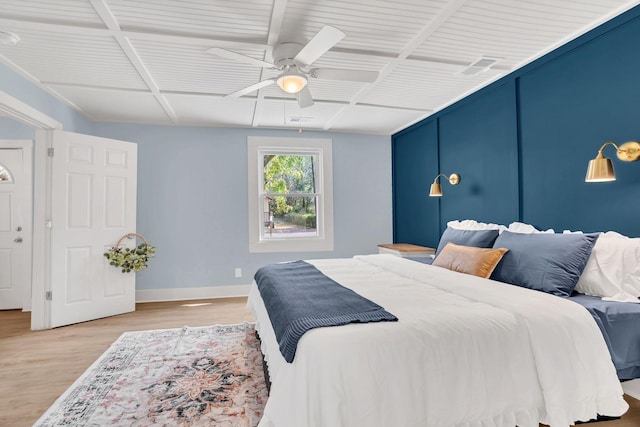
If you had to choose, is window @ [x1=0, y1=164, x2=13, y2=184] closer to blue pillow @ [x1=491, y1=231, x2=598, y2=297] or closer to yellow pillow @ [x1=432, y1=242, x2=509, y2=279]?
yellow pillow @ [x1=432, y1=242, x2=509, y2=279]

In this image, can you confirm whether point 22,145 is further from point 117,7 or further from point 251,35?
point 251,35

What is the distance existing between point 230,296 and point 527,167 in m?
3.95

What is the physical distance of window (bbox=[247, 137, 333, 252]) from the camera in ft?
16.6

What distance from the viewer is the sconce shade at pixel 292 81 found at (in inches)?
101

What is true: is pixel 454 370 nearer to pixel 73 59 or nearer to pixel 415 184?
pixel 73 59

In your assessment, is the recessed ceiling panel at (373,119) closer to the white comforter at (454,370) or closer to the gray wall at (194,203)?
the gray wall at (194,203)

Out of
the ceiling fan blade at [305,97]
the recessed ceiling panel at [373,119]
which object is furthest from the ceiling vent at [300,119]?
the ceiling fan blade at [305,97]

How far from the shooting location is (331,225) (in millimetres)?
5340

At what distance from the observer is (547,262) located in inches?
88.5

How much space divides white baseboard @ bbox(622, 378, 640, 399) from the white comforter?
283 mm

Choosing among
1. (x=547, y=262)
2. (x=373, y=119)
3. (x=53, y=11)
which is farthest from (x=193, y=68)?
(x=547, y=262)

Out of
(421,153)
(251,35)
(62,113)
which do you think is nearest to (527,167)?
(421,153)

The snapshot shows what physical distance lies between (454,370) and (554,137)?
2272mm

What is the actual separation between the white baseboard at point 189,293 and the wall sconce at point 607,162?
13.6 ft
